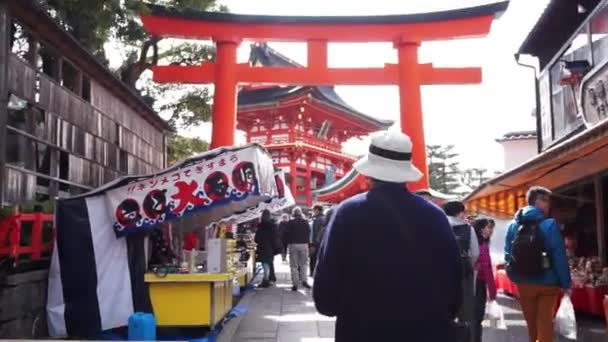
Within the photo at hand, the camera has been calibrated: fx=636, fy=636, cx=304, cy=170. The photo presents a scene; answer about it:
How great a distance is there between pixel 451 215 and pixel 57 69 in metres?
6.00

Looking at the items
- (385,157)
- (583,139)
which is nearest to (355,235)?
(385,157)

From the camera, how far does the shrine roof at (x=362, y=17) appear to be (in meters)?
17.2

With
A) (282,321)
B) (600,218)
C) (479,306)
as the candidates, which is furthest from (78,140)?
(600,218)

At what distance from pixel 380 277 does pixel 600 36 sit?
11.1 metres

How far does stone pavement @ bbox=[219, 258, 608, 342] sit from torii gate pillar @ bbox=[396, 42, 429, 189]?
6.66 m

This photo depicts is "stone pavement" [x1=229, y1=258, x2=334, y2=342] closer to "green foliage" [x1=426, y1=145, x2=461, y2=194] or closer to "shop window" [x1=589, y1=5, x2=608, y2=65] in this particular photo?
"shop window" [x1=589, y1=5, x2=608, y2=65]

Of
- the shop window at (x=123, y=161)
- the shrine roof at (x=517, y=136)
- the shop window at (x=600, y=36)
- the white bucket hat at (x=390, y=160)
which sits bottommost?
the white bucket hat at (x=390, y=160)

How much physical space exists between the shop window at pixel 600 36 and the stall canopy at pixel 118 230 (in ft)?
24.2

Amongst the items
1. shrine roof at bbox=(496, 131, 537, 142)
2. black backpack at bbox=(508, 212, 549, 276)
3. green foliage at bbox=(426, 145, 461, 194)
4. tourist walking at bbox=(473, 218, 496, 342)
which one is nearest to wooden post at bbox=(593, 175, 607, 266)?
tourist walking at bbox=(473, 218, 496, 342)

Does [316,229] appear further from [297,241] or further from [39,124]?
[39,124]

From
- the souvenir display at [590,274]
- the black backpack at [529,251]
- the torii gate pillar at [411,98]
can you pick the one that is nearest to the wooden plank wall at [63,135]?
the black backpack at [529,251]

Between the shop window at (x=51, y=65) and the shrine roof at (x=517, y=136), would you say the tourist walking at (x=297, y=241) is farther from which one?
the shrine roof at (x=517, y=136)

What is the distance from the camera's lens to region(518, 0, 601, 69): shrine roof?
13823 mm

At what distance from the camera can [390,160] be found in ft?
9.76
